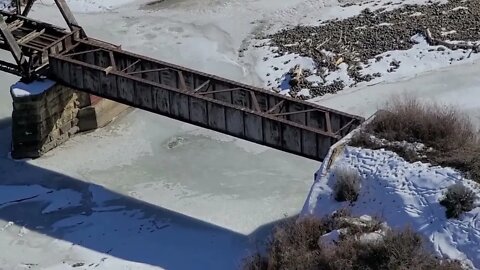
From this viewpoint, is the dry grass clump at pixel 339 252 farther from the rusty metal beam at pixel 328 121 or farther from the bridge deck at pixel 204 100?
the rusty metal beam at pixel 328 121

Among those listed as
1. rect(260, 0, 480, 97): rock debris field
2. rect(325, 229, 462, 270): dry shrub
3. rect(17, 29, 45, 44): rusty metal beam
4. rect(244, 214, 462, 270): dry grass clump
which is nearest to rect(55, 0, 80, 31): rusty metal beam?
rect(17, 29, 45, 44): rusty metal beam

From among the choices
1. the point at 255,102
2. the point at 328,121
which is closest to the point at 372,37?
the point at 255,102

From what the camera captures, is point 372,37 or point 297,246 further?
point 372,37

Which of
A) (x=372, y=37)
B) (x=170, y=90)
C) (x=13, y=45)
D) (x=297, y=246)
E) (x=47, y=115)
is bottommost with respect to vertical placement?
(x=297, y=246)

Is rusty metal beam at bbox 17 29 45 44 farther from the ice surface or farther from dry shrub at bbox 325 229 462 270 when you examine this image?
dry shrub at bbox 325 229 462 270

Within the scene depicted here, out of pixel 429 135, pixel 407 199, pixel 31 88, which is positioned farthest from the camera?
pixel 31 88

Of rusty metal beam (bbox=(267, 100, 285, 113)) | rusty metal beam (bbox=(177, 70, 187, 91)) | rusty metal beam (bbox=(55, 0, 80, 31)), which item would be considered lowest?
rusty metal beam (bbox=(267, 100, 285, 113))

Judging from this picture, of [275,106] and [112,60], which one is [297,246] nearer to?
[275,106]

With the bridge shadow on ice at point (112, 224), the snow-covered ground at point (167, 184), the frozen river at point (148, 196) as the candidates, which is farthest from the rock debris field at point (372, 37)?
the bridge shadow on ice at point (112, 224)
